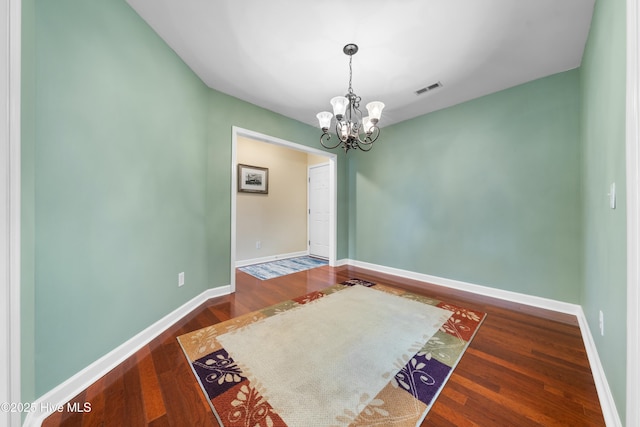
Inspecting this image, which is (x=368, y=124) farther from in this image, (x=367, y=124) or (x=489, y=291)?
(x=489, y=291)

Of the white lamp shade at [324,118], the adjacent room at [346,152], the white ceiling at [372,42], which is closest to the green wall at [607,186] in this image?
the adjacent room at [346,152]

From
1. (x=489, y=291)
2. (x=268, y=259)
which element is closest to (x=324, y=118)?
(x=489, y=291)

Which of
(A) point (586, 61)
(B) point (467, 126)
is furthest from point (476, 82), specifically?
Answer: (A) point (586, 61)

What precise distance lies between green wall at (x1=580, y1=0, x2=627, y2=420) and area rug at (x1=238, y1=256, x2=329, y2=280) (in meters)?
3.29

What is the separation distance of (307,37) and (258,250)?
3674 millimetres

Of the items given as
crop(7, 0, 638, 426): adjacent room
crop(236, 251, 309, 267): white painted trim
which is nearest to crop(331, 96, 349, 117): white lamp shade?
crop(7, 0, 638, 426): adjacent room

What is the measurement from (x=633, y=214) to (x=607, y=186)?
0.72 m

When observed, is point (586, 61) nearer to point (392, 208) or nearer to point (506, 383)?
point (392, 208)

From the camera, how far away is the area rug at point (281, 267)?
12.2 ft

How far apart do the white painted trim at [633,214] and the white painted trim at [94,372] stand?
251 centimetres

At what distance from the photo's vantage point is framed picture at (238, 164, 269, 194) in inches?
169

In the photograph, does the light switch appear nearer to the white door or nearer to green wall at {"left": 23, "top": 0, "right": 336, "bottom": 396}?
green wall at {"left": 23, "top": 0, "right": 336, "bottom": 396}

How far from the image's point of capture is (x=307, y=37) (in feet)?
6.21
